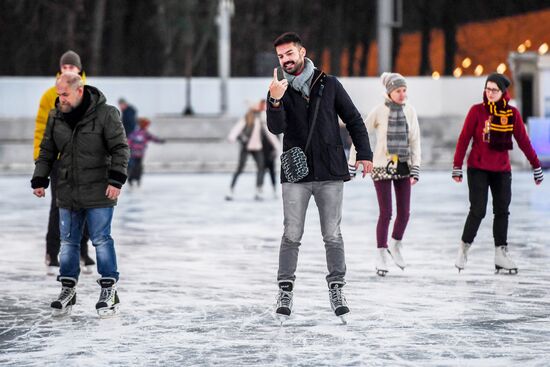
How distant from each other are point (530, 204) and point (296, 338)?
37.8 ft

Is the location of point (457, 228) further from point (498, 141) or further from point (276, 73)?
point (276, 73)

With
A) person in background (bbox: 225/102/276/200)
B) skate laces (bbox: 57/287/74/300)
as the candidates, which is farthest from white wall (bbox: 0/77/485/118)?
skate laces (bbox: 57/287/74/300)

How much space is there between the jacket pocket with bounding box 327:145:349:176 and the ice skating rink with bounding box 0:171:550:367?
95 cm

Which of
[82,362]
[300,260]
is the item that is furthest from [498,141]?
[82,362]

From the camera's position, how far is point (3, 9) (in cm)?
4859

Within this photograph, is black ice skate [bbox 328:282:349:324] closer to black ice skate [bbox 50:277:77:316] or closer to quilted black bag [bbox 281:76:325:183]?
quilted black bag [bbox 281:76:325:183]

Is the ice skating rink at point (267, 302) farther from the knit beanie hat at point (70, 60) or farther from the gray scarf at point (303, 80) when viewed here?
the knit beanie hat at point (70, 60)

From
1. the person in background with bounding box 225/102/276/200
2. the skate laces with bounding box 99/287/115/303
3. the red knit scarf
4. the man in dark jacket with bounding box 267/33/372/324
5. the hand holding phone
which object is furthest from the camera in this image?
the person in background with bounding box 225/102/276/200

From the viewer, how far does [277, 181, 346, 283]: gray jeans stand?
8391 millimetres

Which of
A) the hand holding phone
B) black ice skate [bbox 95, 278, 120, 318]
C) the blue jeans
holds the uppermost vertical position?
the hand holding phone

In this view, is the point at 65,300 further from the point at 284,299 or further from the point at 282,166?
the point at 282,166

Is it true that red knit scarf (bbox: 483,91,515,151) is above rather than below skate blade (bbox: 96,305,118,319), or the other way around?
above

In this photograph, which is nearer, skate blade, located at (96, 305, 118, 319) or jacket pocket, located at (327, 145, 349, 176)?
jacket pocket, located at (327, 145, 349, 176)

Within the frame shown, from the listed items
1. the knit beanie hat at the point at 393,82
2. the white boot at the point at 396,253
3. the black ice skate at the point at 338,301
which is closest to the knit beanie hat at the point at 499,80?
the knit beanie hat at the point at 393,82
